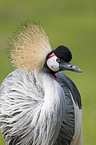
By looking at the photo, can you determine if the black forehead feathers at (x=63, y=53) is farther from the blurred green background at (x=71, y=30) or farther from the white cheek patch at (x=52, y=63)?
the blurred green background at (x=71, y=30)

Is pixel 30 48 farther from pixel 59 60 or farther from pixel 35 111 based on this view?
pixel 35 111

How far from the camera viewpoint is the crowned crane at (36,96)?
178 cm

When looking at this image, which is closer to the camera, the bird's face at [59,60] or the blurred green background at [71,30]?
the bird's face at [59,60]

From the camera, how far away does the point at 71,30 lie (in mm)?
7203

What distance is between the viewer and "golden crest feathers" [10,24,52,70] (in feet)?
5.99

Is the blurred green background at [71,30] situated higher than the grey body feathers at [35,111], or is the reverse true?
the blurred green background at [71,30]

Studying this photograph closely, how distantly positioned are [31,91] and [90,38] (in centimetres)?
501

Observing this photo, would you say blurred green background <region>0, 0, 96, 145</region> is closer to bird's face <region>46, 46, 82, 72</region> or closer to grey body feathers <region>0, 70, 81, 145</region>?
grey body feathers <region>0, 70, 81, 145</region>

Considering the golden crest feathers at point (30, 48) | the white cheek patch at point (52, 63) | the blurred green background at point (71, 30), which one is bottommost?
the white cheek patch at point (52, 63)

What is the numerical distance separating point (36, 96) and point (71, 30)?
217 inches

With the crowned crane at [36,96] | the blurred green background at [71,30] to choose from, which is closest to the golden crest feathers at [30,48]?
the crowned crane at [36,96]

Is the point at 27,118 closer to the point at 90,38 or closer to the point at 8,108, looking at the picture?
the point at 8,108

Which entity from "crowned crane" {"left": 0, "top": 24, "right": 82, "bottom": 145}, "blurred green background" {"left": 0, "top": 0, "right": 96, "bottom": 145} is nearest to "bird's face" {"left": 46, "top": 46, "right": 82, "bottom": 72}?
"crowned crane" {"left": 0, "top": 24, "right": 82, "bottom": 145}

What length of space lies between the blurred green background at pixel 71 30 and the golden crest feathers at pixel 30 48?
4.10 ft
